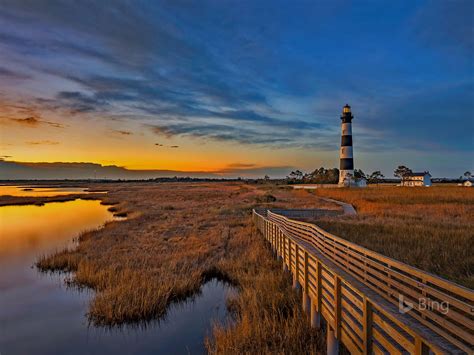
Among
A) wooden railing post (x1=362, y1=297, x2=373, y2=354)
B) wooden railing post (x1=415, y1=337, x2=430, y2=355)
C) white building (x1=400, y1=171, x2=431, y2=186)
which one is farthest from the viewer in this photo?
white building (x1=400, y1=171, x2=431, y2=186)

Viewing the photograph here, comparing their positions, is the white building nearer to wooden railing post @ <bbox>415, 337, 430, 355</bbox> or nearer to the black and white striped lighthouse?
the black and white striped lighthouse

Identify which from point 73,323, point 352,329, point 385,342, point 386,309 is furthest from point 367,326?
point 73,323

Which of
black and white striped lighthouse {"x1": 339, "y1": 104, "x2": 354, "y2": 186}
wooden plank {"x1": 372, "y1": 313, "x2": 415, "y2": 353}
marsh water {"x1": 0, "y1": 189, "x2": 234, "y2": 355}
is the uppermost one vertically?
black and white striped lighthouse {"x1": 339, "y1": 104, "x2": 354, "y2": 186}

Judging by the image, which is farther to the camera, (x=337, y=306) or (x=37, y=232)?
(x=37, y=232)

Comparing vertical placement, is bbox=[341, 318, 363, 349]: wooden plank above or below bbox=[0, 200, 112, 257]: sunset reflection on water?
above

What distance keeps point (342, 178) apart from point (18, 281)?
1974 inches

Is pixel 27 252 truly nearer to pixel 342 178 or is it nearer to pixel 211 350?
pixel 211 350

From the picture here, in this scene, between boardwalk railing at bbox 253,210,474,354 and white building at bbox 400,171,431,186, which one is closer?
boardwalk railing at bbox 253,210,474,354

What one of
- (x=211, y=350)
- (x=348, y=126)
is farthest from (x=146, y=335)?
(x=348, y=126)

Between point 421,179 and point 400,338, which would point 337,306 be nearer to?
point 400,338

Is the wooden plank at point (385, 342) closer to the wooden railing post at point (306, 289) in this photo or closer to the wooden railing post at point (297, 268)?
the wooden railing post at point (306, 289)

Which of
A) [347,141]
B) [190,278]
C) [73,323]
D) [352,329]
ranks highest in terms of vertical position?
[347,141]

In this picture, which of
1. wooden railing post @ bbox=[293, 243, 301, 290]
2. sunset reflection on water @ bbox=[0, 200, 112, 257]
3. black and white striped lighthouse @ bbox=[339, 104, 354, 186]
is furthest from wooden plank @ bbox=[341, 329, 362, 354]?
black and white striped lighthouse @ bbox=[339, 104, 354, 186]

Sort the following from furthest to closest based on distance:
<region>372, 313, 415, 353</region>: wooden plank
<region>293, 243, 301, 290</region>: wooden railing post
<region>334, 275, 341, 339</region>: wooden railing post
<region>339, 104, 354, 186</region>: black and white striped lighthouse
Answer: <region>339, 104, 354, 186</region>: black and white striped lighthouse, <region>293, 243, 301, 290</region>: wooden railing post, <region>334, 275, 341, 339</region>: wooden railing post, <region>372, 313, 415, 353</region>: wooden plank
